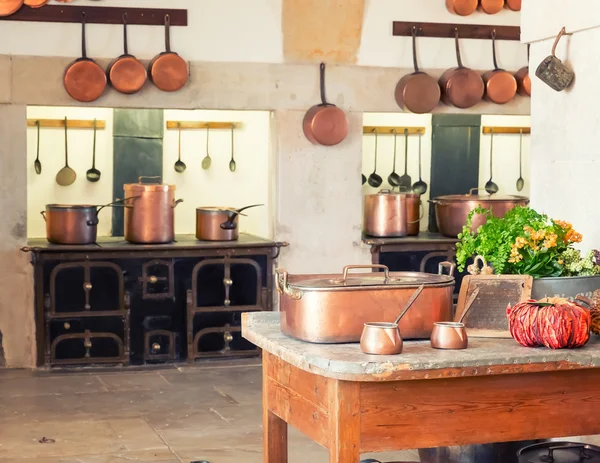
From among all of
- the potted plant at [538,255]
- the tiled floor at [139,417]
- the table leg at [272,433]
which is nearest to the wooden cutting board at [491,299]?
the potted plant at [538,255]

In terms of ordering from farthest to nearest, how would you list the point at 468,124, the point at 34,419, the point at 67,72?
the point at 468,124
the point at 67,72
the point at 34,419

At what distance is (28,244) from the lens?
21.9 feet

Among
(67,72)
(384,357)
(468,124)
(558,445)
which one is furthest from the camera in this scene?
(468,124)

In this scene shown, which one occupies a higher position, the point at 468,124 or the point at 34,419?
the point at 468,124

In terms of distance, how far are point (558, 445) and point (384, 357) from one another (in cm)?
85

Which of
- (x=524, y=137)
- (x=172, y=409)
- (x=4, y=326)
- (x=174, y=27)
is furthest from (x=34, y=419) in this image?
(x=524, y=137)

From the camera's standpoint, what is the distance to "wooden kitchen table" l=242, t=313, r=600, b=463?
2.86 meters

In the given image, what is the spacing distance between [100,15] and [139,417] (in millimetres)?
2754

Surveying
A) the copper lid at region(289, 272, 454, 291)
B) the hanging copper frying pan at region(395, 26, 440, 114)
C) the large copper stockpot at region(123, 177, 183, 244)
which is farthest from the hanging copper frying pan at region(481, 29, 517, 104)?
the copper lid at region(289, 272, 454, 291)

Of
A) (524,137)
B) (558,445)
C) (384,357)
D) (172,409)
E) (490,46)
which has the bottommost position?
(172,409)

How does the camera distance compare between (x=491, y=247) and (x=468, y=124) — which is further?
(x=468, y=124)

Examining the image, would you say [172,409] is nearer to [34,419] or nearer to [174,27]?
[34,419]

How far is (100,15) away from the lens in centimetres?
664

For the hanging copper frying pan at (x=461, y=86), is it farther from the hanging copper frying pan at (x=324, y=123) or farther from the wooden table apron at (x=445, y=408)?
the wooden table apron at (x=445, y=408)
